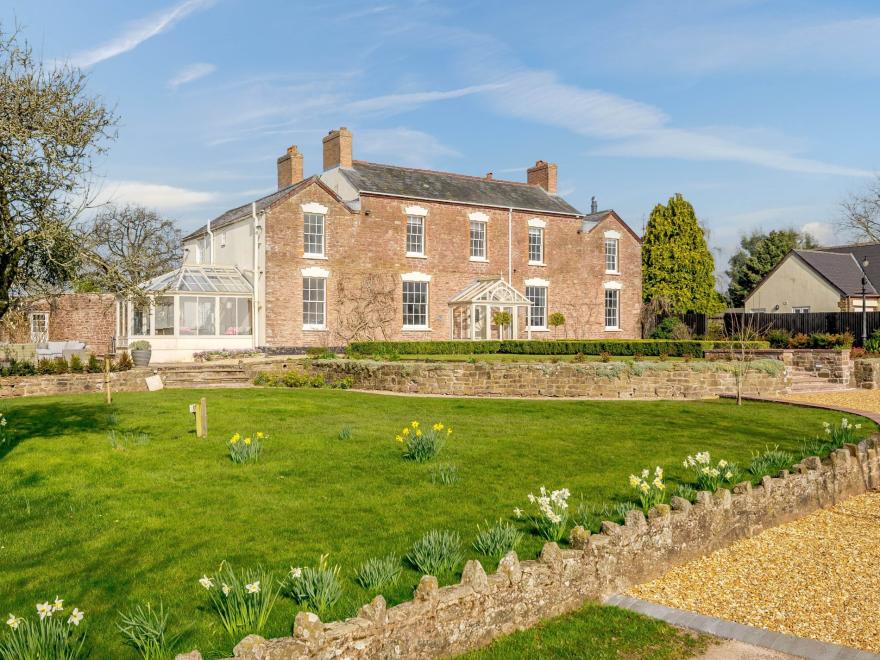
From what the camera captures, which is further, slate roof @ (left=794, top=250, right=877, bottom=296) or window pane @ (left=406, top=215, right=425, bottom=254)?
slate roof @ (left=794, top=250, right=877, bottom=296)

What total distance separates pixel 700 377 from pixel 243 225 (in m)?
21.0

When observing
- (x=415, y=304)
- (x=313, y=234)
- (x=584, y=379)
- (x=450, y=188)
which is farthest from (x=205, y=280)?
(x=584, y=379)

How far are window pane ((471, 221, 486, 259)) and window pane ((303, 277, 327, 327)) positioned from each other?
27.6 ft

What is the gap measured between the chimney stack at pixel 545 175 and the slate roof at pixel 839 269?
1683cm

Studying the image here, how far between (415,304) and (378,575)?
2850cm

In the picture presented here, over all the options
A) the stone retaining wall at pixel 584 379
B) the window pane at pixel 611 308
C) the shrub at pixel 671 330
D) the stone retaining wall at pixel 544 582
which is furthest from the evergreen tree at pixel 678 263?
the stone retaining wall at pixel 544 582

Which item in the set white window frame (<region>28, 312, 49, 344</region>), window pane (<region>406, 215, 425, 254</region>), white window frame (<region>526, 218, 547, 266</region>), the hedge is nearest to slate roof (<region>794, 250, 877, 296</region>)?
the hedge

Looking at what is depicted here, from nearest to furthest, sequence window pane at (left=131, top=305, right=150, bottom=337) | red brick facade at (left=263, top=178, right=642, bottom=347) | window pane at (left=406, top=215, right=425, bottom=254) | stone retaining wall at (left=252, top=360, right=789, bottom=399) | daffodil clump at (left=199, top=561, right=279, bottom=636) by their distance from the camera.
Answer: daffodil clump at (left=199, top=561, right=279, bottom=636)
stone retaining wall at (left=252, top=360, right=789, bottom=399)
window pane at (left=131, top=305, right=150, bottom=337)
red brick facade at (left=263, top=178, right=642, bottom=347)
window pane at (left=406, top=215, right=425, bottom=254)

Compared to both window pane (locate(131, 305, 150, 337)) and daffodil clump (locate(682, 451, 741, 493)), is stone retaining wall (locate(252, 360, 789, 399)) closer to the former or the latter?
daffodil clump (locate(682, 451, 741, 493))

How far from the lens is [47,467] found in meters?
9.49

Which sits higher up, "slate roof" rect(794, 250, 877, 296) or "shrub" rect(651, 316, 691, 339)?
"slate roof" rect(794, 250, 877, 296)

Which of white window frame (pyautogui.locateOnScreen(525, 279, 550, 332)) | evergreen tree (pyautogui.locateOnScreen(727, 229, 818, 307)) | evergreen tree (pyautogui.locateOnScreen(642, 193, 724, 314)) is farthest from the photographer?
evergreen tree (pyautogui.locateOnScreen(727, 229, 818, 307))

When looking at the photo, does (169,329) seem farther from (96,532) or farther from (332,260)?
(96,532)

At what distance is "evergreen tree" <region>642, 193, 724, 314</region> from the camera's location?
43.1 metres
